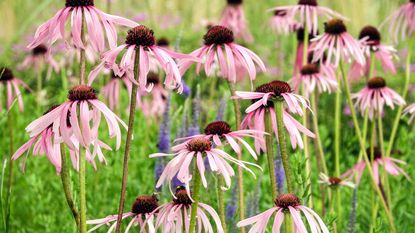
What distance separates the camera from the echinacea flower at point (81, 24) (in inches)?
65.1

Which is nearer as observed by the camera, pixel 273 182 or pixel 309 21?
pixel 273 182

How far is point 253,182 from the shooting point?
3.64 metres

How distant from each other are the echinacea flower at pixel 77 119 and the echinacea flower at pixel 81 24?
0.11 metres

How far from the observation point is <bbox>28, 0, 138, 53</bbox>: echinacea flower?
1.65 m

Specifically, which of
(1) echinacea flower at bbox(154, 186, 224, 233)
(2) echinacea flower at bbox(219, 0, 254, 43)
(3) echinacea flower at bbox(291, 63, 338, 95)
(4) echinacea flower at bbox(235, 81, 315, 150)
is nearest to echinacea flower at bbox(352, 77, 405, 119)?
(3) echinacea flower at bbox(291, 63, 338, 95)

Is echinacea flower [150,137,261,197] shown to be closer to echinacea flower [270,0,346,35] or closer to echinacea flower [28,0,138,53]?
echinacea flower [28,0,138,53]

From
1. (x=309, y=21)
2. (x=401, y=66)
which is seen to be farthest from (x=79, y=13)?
(x=401, y=66)

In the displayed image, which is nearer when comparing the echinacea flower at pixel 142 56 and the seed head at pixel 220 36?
the echinacea flower at pixel 142 56

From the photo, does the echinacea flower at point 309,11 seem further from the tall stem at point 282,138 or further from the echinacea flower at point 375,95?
the tall stem at point 282,138

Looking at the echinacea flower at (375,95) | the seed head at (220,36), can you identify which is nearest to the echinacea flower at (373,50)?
the echinacea flower at (375,95)

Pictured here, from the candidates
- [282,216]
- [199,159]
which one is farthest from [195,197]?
[282,216]

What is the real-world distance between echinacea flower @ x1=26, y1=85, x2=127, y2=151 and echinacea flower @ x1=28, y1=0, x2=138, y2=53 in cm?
11

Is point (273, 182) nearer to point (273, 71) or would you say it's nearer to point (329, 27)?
point (329, 27)

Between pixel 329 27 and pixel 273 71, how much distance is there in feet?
13.6
